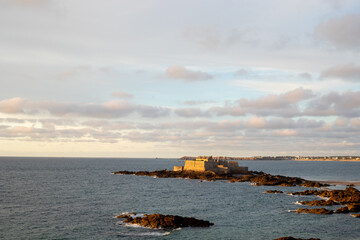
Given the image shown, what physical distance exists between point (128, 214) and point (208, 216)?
38.7 ft

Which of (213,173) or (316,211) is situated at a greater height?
(213,173)

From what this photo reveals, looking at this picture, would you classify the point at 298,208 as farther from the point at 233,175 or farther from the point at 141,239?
the point at 233,175

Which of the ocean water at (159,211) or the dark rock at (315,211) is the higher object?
the dark rock at (315,211)

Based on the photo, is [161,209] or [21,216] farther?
[161,209]

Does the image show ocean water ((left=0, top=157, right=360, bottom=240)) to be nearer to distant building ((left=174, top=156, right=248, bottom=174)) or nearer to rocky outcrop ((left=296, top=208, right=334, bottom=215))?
rocky outcrop ((left=296, top=208, right=334, bottom=215))

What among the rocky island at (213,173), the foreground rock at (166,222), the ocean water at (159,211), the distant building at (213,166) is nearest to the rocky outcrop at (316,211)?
the ocean water at (159,211)

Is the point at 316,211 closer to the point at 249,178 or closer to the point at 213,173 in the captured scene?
the point at 249,178

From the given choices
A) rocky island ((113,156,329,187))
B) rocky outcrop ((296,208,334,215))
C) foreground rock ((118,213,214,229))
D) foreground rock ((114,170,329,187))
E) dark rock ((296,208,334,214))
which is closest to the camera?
foreground rock ((118,213,214,229))

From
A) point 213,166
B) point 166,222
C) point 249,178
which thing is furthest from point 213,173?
point 166,222

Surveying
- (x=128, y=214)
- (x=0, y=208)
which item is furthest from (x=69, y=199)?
(x=128, y=214)

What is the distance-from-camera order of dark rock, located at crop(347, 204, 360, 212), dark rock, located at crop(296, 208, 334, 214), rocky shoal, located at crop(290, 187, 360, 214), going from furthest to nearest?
1. dark rock, located at crop(347, 204, 360, 212)
2. rocky shoal, located at crop(290, 187, 360, 214)
3. dark rock, located at crop(296, 208, 334, 214)

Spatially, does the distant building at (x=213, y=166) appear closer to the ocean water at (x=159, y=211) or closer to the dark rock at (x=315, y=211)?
the ocean water at (x=159, y=211)

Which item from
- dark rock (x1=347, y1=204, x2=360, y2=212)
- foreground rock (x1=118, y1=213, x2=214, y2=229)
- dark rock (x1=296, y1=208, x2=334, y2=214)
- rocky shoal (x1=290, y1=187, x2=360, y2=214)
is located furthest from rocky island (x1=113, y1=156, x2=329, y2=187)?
foreground rock (x1=118, y1=213, x2=214, y2=229)

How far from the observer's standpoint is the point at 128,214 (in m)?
49.6
